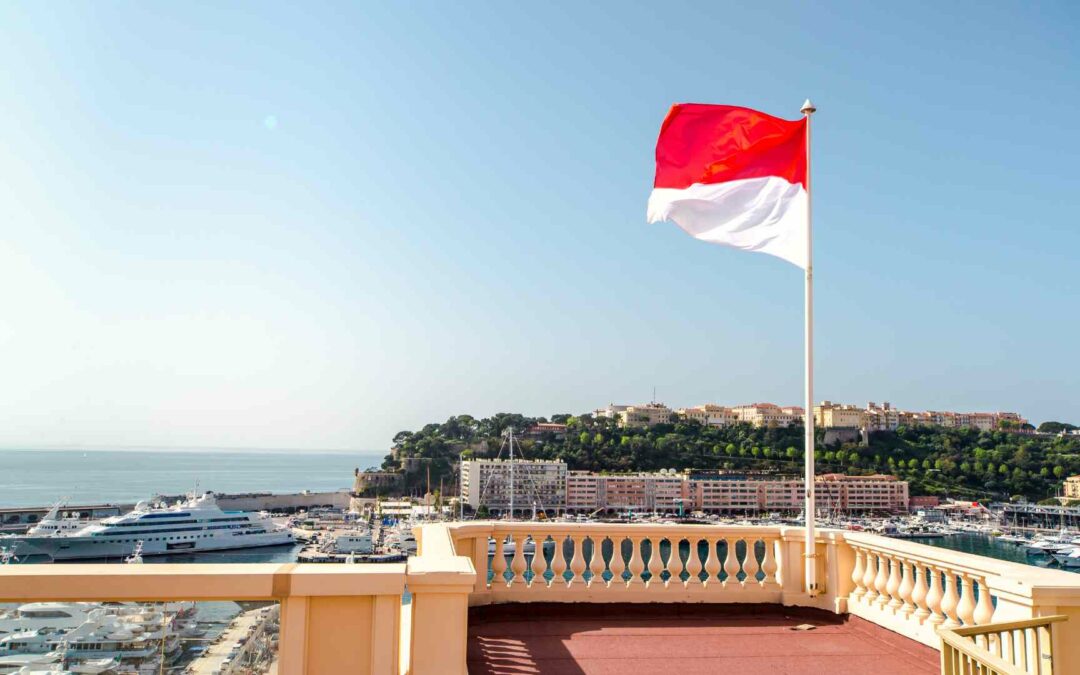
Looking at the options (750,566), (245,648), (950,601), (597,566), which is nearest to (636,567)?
(597,566)

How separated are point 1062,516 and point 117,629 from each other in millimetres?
89277

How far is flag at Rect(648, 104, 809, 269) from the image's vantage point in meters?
6.77

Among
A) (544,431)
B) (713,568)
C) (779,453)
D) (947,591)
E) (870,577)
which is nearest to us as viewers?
(947,591)

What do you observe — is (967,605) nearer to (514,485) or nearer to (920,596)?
(920,596)

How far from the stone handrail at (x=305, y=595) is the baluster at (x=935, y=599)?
13.2 feet

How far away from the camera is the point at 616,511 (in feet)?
278

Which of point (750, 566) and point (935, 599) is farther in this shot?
point (750, 566)

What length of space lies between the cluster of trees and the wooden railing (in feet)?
308

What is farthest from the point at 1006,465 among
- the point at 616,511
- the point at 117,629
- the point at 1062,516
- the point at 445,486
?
the point at 117,629

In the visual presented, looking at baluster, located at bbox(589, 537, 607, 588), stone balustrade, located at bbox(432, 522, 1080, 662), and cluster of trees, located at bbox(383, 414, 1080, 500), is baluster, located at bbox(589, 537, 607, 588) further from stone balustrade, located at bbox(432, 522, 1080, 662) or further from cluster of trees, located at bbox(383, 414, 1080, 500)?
cluster of trees, located at bbox(383, 414, 1080, 500)

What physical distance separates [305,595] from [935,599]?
4.47 metres

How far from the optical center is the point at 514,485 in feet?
285

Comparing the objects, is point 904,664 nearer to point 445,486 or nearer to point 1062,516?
point 1062,516

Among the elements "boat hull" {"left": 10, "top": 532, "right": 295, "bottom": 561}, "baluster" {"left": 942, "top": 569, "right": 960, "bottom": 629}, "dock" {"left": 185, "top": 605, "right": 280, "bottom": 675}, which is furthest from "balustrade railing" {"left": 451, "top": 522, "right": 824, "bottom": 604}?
A: "boat hull" {"left": 10, "top": 532, "right": 295, "bottom": 561}
